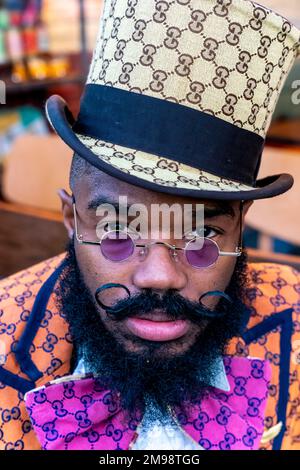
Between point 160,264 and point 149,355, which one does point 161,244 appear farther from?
point 149,355

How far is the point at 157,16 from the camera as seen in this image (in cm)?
81

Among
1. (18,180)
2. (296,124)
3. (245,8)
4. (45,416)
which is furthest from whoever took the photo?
(296,124)

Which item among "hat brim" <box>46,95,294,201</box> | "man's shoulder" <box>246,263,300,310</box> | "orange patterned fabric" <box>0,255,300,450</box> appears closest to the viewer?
"hat brim" <box>46,95,294,201</box>

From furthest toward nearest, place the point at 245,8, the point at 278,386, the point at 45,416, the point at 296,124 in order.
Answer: the point at 296,124 → the point at 278,386 → the point at 45,416 → the point at 245,8

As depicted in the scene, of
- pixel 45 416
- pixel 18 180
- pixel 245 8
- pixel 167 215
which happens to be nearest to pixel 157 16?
pixel 245 8

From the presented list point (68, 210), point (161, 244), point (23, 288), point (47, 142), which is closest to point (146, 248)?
point (161, 244)

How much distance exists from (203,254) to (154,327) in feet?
0.47

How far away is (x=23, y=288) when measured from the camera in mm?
1131

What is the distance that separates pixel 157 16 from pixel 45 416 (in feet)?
2.19

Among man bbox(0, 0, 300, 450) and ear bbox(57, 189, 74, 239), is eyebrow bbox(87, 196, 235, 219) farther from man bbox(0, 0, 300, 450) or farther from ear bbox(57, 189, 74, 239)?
ear bbox(57, 189, 74, 239)

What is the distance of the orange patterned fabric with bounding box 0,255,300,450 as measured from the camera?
99cm

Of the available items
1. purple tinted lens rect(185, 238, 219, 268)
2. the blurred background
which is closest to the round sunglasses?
purple tinted lens rect(185, 238, 219, 268)

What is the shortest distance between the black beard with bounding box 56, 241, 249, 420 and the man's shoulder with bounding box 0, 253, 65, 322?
0.30 feet
